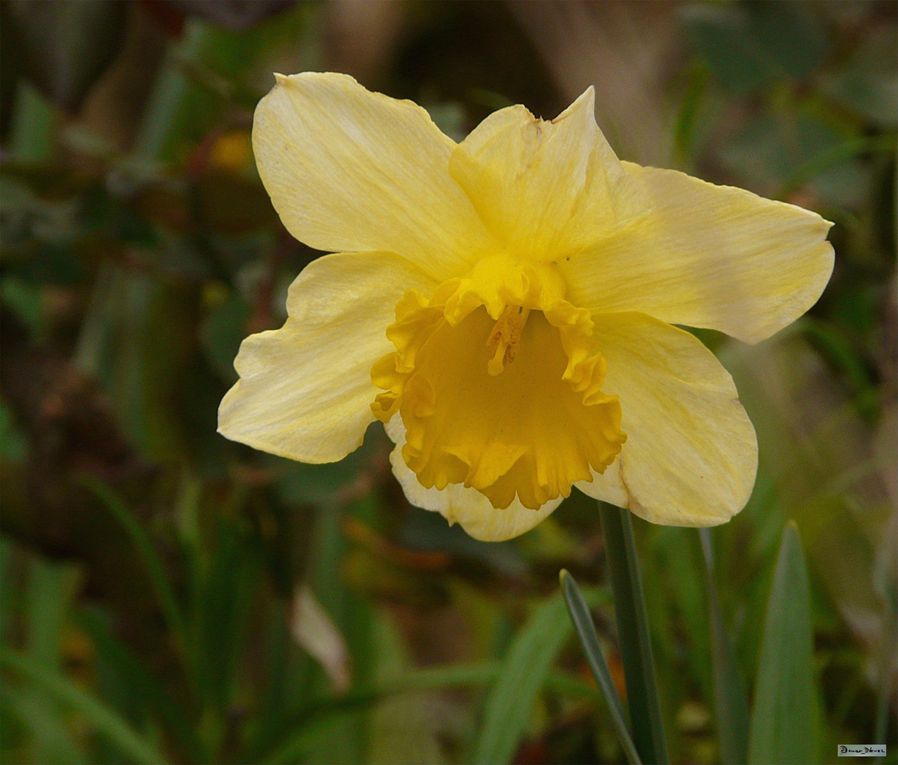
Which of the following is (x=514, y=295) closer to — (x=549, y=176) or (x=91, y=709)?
(x=549, y=176)

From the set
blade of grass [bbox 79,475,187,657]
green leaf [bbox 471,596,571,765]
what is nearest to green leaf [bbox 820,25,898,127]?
green leaf [bbox 471,596,571,765]

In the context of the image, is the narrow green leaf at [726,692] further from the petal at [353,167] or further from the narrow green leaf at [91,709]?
the narrow green leaf at [91,709]

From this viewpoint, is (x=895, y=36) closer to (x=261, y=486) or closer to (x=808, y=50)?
(x=808, y=50)

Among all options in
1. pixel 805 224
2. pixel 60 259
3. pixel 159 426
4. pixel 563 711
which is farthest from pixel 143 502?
pixel 805 224

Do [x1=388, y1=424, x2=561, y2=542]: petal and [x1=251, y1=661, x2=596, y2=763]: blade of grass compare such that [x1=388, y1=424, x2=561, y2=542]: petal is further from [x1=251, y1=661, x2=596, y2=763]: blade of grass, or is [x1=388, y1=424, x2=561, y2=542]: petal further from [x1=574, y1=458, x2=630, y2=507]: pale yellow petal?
[x1=251, y1=661, x2=596, y2=763]: blade of grass

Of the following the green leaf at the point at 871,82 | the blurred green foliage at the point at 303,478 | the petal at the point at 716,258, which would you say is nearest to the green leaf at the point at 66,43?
the blurred green foliage at the point at 303,478
